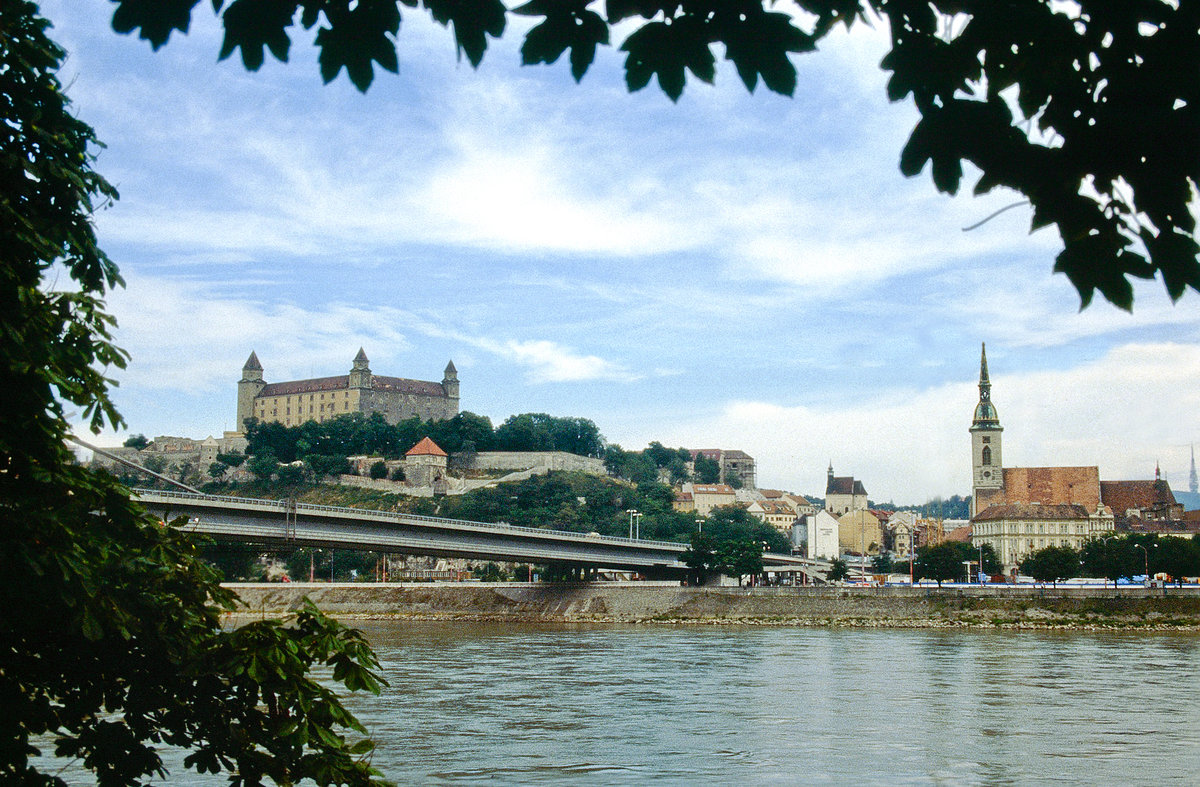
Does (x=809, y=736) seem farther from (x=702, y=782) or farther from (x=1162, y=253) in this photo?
(x=1162, y=253)

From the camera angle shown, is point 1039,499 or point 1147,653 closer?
Result: point 1147,653

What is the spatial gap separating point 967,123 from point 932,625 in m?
57.0

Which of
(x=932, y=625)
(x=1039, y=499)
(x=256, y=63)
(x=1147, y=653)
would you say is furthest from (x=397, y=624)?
(x=1039, y=499)

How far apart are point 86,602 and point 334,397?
153761 mm

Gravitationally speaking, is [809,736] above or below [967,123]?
below

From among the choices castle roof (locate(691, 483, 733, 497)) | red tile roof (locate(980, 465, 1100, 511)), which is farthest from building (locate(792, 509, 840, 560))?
red tile roof (locate(980, 465, 1100, 511))

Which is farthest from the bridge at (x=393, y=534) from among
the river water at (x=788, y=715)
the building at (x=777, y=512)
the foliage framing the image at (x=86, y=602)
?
the building at (x=777, y=512)

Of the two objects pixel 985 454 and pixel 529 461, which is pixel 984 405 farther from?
pixel 529 461

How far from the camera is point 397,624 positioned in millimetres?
63031

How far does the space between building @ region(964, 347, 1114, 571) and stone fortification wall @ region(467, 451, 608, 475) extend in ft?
151

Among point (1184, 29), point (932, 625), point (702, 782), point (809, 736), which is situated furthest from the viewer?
point (932, 625)

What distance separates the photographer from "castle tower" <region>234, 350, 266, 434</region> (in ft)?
534

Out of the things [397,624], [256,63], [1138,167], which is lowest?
[397,624]

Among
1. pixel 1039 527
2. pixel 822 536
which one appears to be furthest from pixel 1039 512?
pixel 822 536
